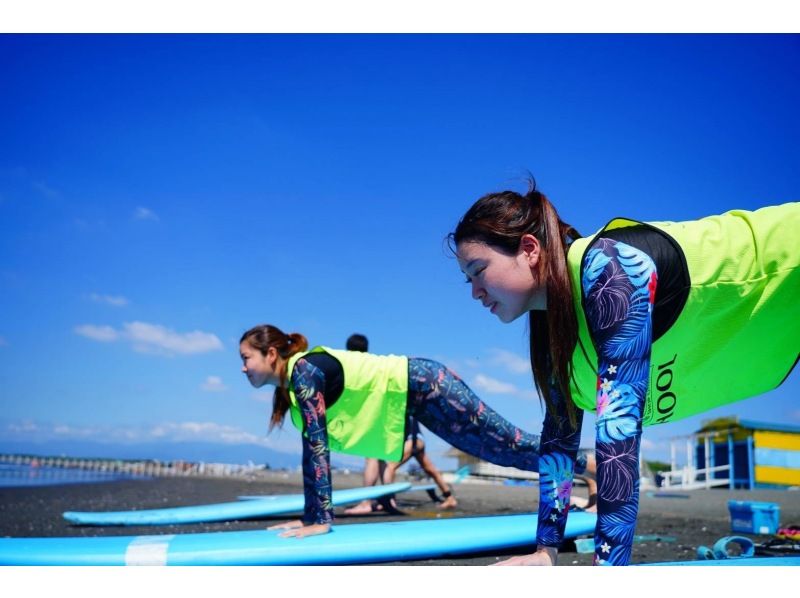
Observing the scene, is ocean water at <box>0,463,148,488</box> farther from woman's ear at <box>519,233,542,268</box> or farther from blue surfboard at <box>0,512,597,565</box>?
woman's ear at <box>519,233,542,268</box>

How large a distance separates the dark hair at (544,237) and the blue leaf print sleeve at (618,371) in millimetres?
103

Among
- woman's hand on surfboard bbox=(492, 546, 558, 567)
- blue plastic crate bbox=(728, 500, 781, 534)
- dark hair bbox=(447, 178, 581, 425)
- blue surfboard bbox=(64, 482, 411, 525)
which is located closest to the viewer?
dark hair bbox=(447, 178, 581, 425)

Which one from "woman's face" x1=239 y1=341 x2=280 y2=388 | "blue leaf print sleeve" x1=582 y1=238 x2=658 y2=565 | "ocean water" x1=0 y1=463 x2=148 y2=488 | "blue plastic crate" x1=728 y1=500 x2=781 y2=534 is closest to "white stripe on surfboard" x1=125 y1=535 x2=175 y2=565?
"woman's face" x1=239 y1=341 x2=280 y2=388

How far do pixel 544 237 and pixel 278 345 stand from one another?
114 inches

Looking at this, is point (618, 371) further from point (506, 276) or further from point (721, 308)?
point (721, 308)

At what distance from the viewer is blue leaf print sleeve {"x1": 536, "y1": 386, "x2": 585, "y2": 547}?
2.30 metres

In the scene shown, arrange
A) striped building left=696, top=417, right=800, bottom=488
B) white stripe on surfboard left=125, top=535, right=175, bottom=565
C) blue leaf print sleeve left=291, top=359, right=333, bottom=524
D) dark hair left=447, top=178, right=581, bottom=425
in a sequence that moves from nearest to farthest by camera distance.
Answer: dark hair left=447, top=178, right=581, bottom=425 < white stripe on surfboard left=125, top=535, right=175, bottom=565 < blue leaf print sleeve left=291, top=359, right=333, bottom=524 < striped building left=696, top=417, right=800, bottom=488

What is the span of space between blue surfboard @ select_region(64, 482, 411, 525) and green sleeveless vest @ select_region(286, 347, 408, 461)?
2.42 meters

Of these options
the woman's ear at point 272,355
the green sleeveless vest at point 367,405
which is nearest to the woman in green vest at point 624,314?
the green sleeveless vest at point 367,405

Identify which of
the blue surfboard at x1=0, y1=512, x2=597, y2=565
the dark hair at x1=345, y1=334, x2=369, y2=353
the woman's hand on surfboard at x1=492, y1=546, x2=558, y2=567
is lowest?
the blue surfboard at x1=0, y1=512, x2=597, y2=565

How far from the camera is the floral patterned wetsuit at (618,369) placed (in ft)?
5.22

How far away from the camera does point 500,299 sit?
1957 millimetres
